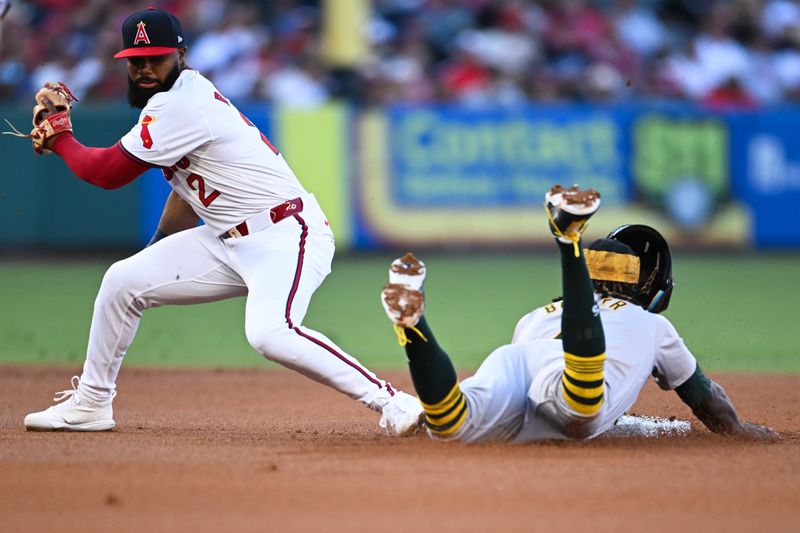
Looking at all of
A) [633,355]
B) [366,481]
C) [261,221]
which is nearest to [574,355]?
[633,355]

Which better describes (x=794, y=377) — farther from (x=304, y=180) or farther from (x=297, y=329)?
(x=304, y=180)

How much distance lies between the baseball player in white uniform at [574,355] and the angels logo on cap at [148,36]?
63.4 inches

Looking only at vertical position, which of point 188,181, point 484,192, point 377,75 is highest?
point 188,181

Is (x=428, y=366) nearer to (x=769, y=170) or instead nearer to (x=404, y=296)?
(x=404, y=296)

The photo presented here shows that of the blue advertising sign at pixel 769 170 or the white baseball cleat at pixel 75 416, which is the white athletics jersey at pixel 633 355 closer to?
the white baseball cleat at pixel 75 416

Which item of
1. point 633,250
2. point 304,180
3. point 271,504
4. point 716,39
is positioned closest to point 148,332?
point 304,180

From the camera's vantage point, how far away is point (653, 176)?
1529 cm

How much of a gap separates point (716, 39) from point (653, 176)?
2.98 m

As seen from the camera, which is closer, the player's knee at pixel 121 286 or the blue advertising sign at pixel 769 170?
the player's knee at pixel 121 286

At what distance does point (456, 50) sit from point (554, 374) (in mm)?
A: 12478

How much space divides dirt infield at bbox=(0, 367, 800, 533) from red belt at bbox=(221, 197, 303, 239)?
0.93 m

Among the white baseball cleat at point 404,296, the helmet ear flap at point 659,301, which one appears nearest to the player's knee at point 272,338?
the white baseball cleat at point 404,296

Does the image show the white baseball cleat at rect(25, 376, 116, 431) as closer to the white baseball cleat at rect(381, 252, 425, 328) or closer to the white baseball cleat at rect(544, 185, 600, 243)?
the white baseball cleat at rect(381, 252, 425, 328)

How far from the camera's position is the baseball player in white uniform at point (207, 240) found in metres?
5.53
